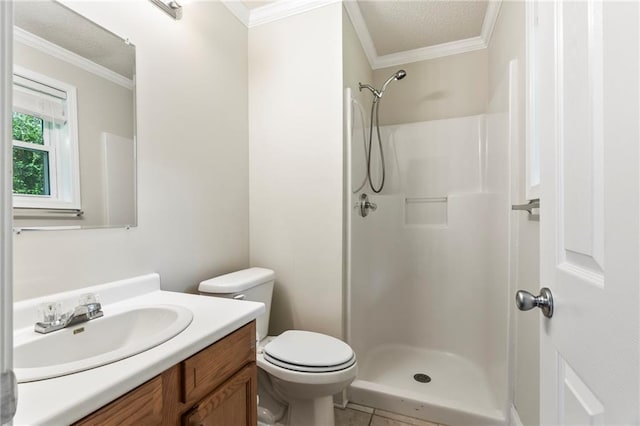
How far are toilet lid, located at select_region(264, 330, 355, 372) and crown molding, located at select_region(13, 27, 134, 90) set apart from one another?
4.27ft

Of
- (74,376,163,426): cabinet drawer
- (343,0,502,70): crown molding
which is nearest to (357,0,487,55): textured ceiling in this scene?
(343,0,502,70): crown molding

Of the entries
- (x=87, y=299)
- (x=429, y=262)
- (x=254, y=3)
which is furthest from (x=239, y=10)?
(x=429, y=262)

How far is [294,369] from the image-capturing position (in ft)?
4.32

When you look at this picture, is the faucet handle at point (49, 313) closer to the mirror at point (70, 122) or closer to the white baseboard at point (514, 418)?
the mirror at point (70, 122)

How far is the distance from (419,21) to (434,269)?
180cm

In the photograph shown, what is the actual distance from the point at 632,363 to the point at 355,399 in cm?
167

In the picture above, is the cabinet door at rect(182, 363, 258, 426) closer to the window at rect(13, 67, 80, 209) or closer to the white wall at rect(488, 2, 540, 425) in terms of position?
the window at rect(13, 67, 80, 209)

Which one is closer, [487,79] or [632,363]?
[632,363]

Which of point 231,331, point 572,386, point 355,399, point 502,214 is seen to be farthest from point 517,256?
point 231,331

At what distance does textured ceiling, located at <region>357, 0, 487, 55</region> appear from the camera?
6.14ft

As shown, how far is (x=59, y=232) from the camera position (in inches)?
38.0

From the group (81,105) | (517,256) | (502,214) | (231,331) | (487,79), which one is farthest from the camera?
(487,79)

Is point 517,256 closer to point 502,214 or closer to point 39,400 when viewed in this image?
point 502,214

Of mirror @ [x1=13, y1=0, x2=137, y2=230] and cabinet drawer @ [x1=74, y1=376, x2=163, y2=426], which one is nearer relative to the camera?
cabinet drawer @ [x1=74, y1=376, x2=163, y2=426]
